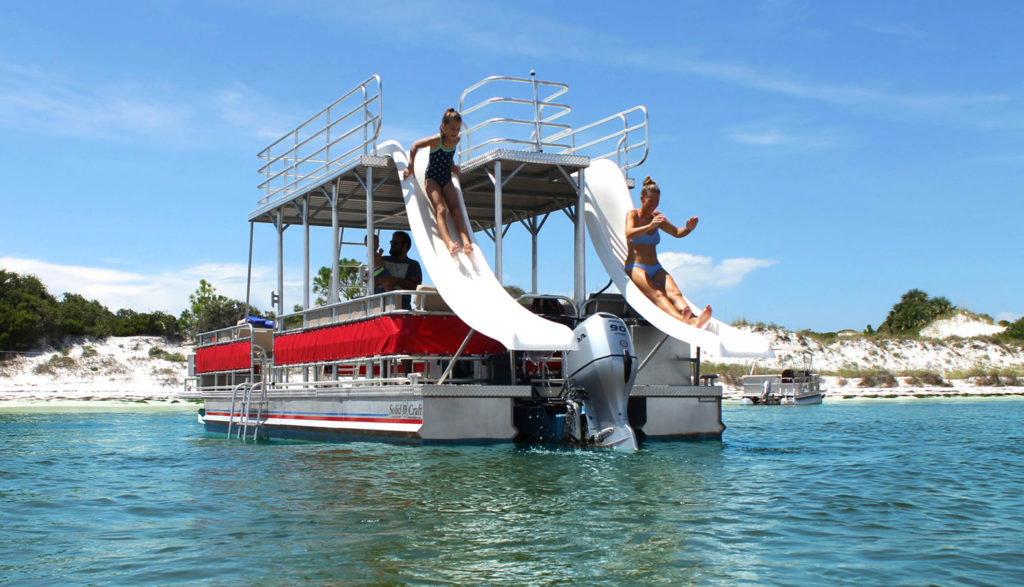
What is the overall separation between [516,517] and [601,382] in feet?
16.8

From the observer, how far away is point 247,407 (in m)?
19.8

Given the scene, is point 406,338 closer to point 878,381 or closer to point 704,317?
point 704,317

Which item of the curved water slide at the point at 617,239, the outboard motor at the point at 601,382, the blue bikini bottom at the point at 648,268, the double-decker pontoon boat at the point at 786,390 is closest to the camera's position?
the outboard motor at the point at 601,382

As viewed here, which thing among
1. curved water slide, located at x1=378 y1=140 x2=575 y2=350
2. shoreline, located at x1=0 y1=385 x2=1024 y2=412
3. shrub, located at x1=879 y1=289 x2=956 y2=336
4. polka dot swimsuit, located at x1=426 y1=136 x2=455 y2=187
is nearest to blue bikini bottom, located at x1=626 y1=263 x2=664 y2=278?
curved water slide, located at x1=378 y1=140 x2=575 y2=350

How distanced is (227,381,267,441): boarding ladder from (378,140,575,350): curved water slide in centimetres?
585

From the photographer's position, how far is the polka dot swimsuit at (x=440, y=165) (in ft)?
53.2

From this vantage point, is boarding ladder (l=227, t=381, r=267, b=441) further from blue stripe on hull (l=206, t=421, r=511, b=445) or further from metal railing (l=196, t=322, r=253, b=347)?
metal railing (l=196, t=322, r=253, b=347)

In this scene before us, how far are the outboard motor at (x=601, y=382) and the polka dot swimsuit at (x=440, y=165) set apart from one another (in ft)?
13.3

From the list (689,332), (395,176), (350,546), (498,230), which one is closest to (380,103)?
(395,176)

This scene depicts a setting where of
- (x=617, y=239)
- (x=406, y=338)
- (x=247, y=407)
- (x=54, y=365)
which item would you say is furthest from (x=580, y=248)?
(x=54, y=365)

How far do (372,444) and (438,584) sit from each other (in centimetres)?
951

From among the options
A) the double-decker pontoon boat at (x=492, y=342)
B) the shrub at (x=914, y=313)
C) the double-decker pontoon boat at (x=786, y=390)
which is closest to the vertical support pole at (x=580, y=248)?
the double-decker pontoon boat at (x=492, y=342)

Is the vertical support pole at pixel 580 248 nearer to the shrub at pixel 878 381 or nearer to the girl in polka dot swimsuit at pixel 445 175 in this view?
the girl in polka dot swimsuit at pixel 445 175

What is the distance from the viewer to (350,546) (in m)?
7.63
